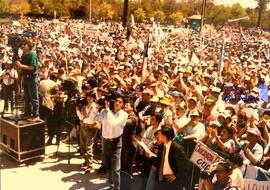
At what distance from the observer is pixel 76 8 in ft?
220

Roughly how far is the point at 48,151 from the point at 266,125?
4952 mm

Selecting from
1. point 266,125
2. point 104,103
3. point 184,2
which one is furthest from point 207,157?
point 184,2

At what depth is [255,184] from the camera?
20.2 ft

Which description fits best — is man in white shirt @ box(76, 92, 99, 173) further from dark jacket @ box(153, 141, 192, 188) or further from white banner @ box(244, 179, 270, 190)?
white banner @ box(244, 179, 270, 190)

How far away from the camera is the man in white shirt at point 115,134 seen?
7.20m

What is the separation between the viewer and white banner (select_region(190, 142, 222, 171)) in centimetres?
598

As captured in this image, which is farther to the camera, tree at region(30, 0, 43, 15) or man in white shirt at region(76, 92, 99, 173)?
tree at region(30, 0, 43, 15)

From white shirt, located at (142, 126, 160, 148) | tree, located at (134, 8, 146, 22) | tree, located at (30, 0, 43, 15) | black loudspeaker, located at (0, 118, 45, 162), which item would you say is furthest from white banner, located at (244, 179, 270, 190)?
tree, located at (30, 0, 43, 15)

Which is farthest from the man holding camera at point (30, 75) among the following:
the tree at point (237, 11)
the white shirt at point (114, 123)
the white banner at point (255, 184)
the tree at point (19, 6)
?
the tree at point (237, 11)

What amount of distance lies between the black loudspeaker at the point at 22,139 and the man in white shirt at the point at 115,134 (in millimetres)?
1950

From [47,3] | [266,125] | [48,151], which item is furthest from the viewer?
[47,3]

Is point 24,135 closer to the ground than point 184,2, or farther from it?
closer to the ground

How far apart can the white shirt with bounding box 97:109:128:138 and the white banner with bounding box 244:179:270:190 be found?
2233 mm

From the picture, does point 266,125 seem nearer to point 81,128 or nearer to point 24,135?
point 81,128
